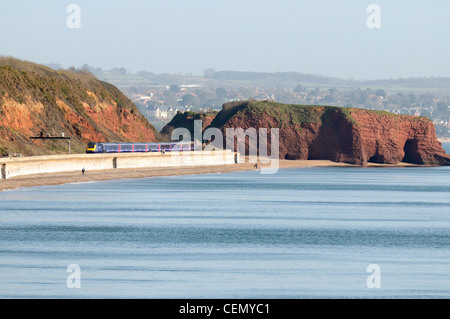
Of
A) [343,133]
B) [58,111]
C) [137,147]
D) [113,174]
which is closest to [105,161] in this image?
[113,174]

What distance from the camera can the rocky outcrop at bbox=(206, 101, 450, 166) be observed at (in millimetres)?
178625

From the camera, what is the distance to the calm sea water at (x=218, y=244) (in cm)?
3109

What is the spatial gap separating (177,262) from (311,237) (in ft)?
43.2

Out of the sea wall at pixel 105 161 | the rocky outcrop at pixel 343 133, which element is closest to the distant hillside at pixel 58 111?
the sea wall at pixel 105 161

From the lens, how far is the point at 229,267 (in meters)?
36.2

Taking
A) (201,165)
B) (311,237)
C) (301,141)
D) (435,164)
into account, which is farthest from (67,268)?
(435,164)

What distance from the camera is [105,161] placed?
104 metres

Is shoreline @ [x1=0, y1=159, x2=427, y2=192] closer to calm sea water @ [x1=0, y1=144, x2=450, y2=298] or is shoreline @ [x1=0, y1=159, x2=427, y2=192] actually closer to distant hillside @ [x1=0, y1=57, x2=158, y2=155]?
calm sea water @ [x1=0, y1=144, x2=450, y2=298]

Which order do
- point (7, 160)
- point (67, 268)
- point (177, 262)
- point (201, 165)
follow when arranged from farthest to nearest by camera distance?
1. point (201, 165)
2. point (7, 160)
3. point (177, 262)
4. point (67, 268)

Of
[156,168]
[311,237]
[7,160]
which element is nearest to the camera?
[311,237]

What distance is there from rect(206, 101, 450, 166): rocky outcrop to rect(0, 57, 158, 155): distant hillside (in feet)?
121

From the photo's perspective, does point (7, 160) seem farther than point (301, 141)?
No
